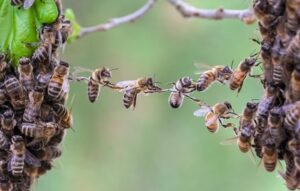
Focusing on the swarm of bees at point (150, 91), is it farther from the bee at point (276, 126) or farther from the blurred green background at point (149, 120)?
the blurred green background at point (149, 120)

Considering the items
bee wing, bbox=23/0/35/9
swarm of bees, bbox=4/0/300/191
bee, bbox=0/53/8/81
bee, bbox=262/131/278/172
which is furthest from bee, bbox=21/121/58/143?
bee, bbox=262/131/278/172

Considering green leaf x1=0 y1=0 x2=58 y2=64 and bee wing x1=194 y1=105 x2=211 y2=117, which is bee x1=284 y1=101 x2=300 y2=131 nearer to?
bee wing x1=194 y1=105 x2=211 y2=117

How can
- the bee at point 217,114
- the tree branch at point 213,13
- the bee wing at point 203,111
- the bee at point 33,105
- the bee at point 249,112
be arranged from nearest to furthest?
1. the bee at point 249,112
2. the bee at point 33,105
3. the bee at point 217,114
4. the bee wing at point 203,111
5. the tree branch at point 213,13

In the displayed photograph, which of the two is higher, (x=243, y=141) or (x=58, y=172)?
(x=243, y=141)

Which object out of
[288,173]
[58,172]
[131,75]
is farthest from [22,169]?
[131,75]

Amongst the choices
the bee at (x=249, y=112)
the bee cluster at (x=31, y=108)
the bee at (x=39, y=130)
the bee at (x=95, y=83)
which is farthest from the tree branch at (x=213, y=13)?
the bee at (x=39, y=130)

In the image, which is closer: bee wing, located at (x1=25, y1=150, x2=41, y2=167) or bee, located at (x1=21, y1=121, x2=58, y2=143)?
bee, located at (x1=21, y1=121, x2=58, y2=143)

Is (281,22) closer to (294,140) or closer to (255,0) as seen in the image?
(255,0)
